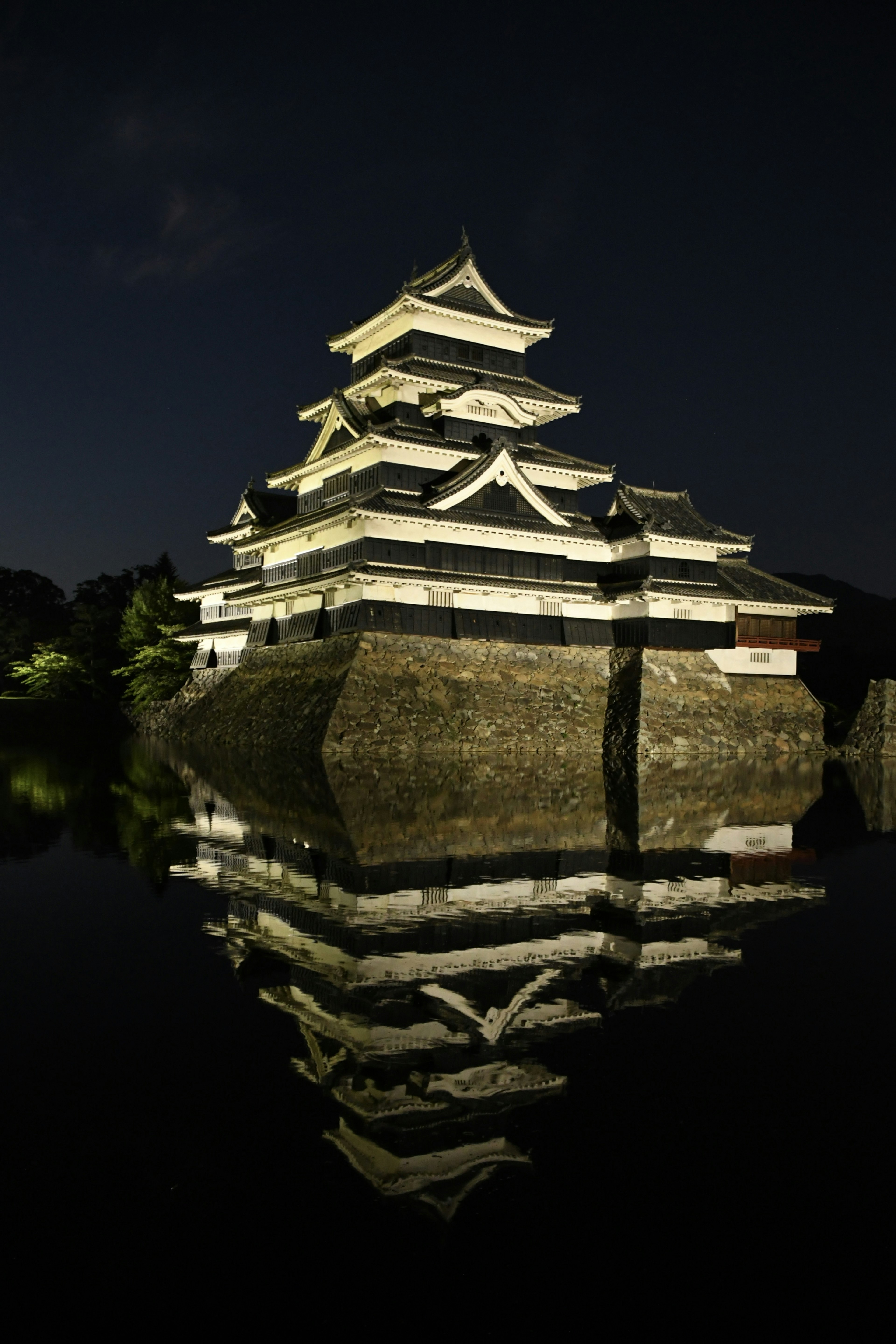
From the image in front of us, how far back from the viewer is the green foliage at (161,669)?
56594 mm

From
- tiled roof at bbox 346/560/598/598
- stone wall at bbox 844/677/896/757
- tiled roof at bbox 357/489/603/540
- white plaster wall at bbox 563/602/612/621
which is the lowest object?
stone wall at bbox 844/677/896/757

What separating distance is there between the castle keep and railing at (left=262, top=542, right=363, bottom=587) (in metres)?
0.13

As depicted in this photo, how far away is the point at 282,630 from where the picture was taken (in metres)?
42.4

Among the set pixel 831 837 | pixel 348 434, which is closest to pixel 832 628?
pixel 348 434

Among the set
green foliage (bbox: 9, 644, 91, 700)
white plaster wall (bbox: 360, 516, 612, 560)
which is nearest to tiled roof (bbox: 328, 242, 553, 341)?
white plaster wall (bbox: 360, 516, 612, 560)

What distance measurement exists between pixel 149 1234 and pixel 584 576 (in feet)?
126

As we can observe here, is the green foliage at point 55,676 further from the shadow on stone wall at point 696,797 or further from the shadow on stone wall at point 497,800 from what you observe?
the shadow on stone wall at point 696,797

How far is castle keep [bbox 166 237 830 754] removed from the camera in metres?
35.4

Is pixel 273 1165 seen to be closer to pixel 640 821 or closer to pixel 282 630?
pixel 640 821

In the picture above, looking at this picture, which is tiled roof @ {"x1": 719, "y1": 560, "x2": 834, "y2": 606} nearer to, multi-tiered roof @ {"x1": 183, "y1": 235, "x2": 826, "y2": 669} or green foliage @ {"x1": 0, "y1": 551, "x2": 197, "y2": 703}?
multi-tiered roof @ {"x1": 183, "y1": 235, "x2": 826, "y2": 669}

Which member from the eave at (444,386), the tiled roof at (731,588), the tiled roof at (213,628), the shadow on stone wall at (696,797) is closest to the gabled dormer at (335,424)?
the eave at (444,386)

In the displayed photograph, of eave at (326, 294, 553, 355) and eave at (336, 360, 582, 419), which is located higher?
eave at (326, 294, 553, 355)

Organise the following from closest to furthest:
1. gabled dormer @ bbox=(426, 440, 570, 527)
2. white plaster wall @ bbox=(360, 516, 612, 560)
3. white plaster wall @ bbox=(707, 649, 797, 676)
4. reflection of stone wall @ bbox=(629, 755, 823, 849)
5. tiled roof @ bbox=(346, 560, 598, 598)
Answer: reflection of stone wall @ bbox=(629, 755, 823, 849) < tiled roof @ bbox=(346, 560, 598, 598) < white plaster wall @ bbox=(360, 516, 612, 560) < gabled dormer @ bbox=(426, 440, 570, 527) < white plaster wall @ bbox=(707, 649, 797, 676)

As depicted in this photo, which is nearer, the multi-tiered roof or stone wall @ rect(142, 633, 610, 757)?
stone wall @ rect(142, 633, 610, 757)
